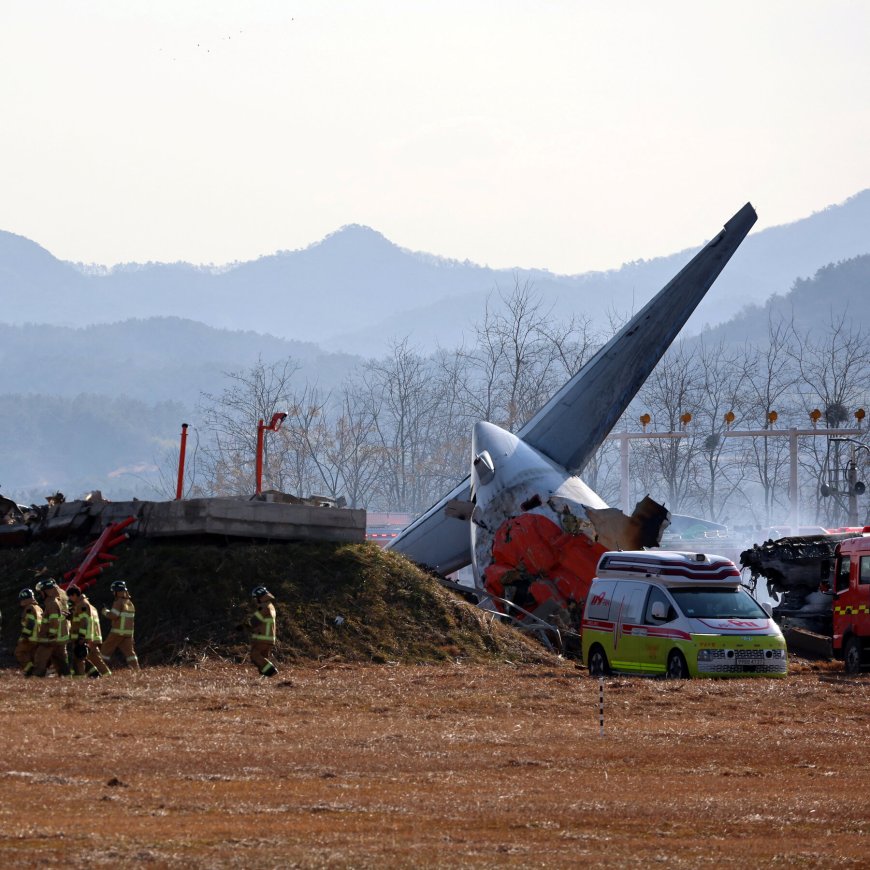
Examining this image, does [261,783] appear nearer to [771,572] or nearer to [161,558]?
[161,558]

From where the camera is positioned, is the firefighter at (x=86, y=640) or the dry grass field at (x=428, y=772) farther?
the firefighter at (x=86, y=640)

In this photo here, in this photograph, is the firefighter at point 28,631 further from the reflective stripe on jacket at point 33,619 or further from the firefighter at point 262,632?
the firefighter at point 262,632

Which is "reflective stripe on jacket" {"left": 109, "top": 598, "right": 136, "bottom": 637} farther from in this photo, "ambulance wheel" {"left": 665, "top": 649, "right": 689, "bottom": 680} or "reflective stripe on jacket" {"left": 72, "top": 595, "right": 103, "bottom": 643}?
"ambulance wheel" {"left": 665, "top": 649, "right": 689, "bottom": 680}

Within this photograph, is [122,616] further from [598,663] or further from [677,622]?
[677,622]

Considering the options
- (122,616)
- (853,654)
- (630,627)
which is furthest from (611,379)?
(122,616)

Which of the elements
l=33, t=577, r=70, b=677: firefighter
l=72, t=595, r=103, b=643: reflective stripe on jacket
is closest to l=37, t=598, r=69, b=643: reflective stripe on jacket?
l=33, t=577, r=70, b=677: firefighter

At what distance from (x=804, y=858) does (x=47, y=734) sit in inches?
393

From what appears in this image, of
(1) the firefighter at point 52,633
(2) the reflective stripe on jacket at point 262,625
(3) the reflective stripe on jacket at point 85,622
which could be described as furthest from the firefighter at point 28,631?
(2) the reflective stripe on jacket at point 262,625

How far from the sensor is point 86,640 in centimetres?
2631

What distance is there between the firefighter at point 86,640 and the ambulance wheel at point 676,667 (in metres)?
9.72

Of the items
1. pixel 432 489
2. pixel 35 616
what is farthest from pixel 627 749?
pixel 432 489

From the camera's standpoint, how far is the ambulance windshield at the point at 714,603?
2764cm

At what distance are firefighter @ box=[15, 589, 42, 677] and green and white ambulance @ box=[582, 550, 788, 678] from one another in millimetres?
10118

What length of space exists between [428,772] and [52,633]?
1155 centimetres
